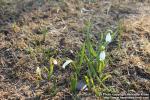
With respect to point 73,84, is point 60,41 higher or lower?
higher

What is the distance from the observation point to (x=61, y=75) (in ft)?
7.74

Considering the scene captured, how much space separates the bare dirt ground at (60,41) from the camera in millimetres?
2268

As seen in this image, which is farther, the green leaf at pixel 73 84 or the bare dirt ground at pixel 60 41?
the bare dirt ground at pixel 60 41

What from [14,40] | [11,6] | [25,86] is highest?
[11,6]

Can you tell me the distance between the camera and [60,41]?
2748 mm

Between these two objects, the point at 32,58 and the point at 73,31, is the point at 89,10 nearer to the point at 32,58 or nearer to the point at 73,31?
the point at 73,31

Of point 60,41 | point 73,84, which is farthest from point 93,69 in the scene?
point 60,41

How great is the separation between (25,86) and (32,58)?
12.6 inches

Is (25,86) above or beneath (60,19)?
beneath

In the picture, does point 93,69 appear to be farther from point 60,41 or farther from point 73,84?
point 60,41

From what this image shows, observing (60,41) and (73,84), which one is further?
(60,41)

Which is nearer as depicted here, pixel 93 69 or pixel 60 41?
pixel 93 69

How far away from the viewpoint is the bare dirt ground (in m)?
2.27

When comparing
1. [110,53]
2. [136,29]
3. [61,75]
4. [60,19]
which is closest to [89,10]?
[60,19]
